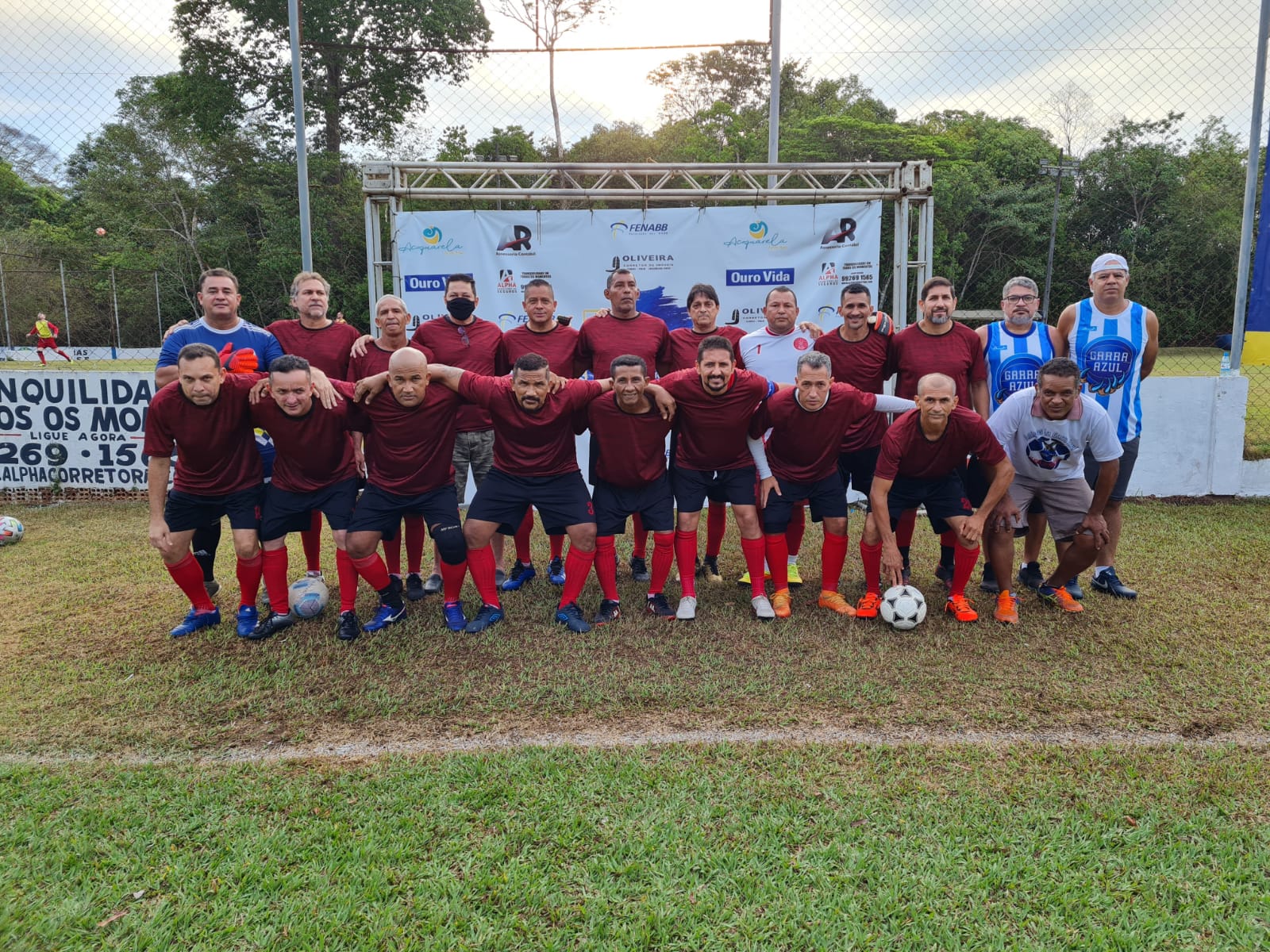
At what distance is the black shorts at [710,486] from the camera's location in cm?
494

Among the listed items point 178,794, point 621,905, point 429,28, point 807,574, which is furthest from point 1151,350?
point 429,28

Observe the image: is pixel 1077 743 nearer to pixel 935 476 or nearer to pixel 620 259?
pixel 935 476

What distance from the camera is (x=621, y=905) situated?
2.26 meters

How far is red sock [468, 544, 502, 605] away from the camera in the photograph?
472 centimetres

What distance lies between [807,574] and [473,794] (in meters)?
3.56

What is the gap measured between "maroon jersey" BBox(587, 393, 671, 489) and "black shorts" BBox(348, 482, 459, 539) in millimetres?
1007

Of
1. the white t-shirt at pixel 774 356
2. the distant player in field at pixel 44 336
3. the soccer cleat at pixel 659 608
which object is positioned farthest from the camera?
the distant player in field at pixel 44 336

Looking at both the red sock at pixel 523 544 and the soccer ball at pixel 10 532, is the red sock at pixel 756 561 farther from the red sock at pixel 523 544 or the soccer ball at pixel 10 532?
the soccer ball at pixel 10 532

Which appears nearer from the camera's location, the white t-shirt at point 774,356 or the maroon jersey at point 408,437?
the maroon jersey at point 408,437

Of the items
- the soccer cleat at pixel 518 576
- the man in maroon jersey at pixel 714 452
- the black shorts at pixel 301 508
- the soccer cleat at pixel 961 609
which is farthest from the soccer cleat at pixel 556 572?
the soccer cleat at pixel 961 609

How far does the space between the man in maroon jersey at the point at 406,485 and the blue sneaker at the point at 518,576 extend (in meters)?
0.65

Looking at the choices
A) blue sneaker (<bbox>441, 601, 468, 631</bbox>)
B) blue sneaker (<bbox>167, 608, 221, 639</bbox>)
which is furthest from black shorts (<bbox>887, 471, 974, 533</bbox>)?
blue sneaker (<bbox>167, 608, 221, 639</bbox>)

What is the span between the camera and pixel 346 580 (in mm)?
4645

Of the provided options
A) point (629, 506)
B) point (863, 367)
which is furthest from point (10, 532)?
point (863, 367)
